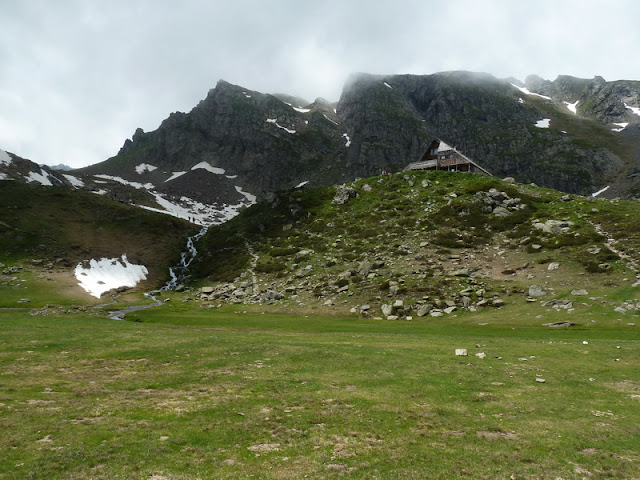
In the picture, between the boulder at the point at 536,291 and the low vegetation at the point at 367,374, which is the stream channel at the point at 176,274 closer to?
the low vegetation at the point at 367,374

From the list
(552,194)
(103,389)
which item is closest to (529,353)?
(103,389)

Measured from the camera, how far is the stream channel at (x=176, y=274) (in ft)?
246

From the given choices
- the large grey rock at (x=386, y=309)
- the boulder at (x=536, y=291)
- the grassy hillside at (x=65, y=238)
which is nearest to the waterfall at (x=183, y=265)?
the grassy hillside at (x=65, y=238)

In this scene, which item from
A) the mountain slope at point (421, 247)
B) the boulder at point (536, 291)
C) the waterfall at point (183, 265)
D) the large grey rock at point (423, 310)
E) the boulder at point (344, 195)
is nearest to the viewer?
the boulder at point (536, 291)

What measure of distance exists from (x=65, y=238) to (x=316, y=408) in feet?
445

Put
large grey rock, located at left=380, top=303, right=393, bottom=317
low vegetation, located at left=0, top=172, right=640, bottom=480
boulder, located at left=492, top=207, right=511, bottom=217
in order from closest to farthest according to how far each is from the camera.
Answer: low vegetation, located at left=0, top=172, right=640, bottom=480
large grey rock, located at left=380, top=303, right=393, bottom=317
boulder, located at left=492, top=207, right=511, bottom=217

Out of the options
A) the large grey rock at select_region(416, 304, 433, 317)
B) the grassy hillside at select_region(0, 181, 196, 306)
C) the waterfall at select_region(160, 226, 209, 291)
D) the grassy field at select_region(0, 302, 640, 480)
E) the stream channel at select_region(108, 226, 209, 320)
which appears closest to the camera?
the grassy field at select_region(0, 302, 640, 480)

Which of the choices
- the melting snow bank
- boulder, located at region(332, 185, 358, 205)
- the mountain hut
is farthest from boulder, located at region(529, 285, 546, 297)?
the melting snow bank

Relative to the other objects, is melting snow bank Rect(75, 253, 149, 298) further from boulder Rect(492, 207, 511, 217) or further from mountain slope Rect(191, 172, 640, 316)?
boulder Rect(492, 207, 511, 217)

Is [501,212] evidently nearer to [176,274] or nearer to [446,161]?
[446,161]

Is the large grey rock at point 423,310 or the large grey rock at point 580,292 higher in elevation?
the large grey rock at point 580,292

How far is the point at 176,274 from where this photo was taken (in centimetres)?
11838

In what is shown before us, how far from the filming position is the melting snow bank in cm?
10031

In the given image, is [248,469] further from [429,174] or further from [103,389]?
[429,174]
